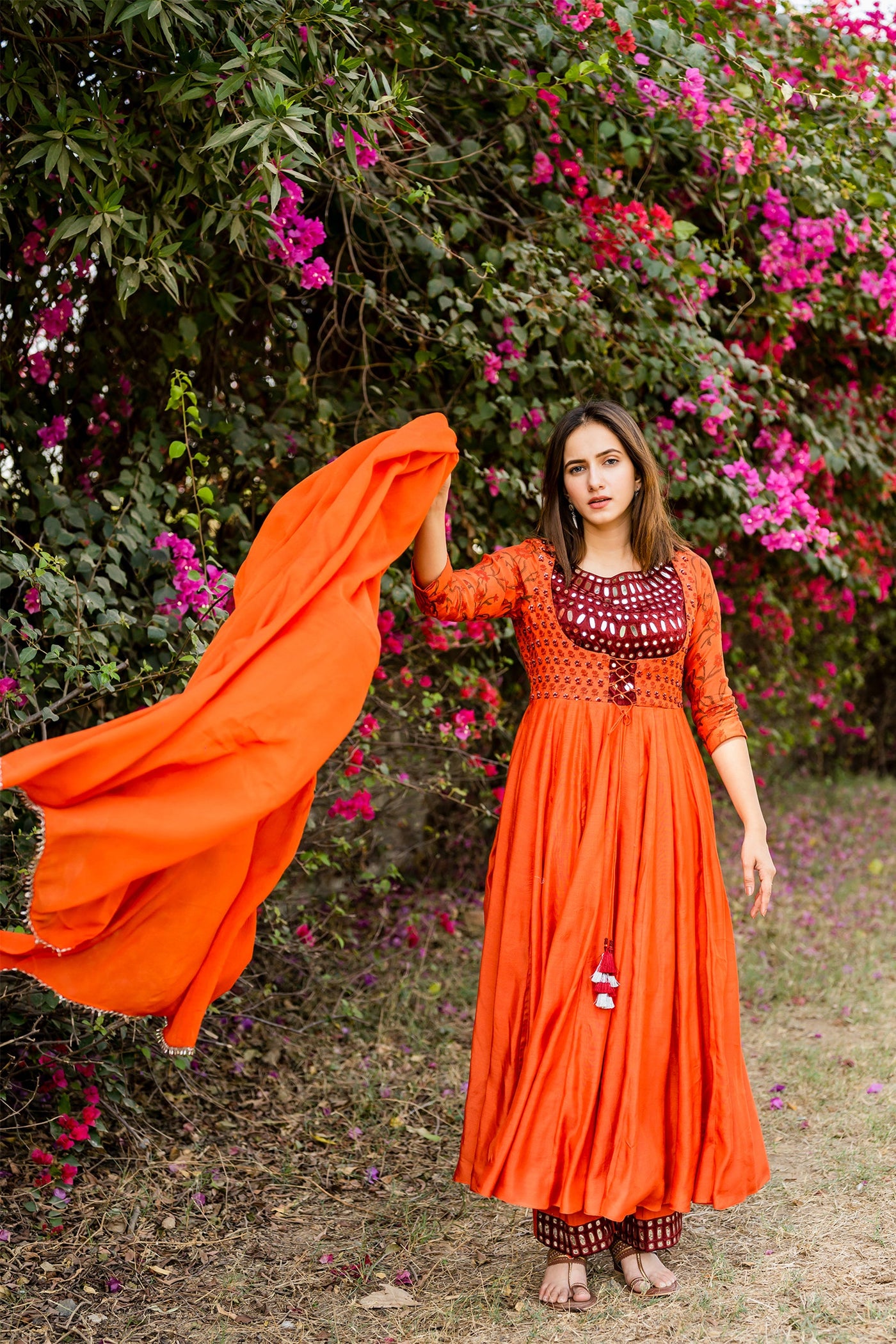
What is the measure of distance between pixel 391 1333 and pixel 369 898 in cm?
241

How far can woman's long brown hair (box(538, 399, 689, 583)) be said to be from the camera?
8.63ft

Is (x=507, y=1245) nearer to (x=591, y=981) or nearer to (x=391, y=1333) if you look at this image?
(x=391, y=1333)

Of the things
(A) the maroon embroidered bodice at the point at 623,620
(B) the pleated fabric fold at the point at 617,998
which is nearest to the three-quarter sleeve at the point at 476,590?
(A) the maroon embroidered bodice at the point at 623,620

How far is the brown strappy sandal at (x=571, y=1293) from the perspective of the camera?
248cm

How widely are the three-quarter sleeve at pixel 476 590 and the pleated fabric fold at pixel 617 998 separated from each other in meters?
0.26

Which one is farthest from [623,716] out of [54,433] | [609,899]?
[54,433]

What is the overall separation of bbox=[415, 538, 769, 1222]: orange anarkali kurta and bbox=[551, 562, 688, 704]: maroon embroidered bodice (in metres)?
0.02

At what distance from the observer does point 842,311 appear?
4.27m

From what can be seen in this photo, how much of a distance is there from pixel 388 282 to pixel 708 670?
1.56 m

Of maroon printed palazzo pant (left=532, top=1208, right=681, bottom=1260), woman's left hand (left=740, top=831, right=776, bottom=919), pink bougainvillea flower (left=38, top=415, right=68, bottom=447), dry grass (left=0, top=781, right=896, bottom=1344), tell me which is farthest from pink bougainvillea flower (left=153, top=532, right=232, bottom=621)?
maroon printed palazzo pant (left=532, top=1208, right=681, bottom=1260)

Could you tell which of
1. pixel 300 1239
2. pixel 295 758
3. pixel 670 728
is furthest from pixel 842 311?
pixel 300 1239

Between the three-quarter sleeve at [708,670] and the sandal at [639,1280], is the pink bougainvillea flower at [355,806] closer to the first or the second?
the three-quarter sleeve at [708,670]

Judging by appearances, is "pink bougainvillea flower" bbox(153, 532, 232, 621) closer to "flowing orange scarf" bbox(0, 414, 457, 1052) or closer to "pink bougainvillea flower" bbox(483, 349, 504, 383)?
"flowing orange scarf" bbox(0, 414, 457, 1052)

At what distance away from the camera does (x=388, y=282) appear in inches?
136
